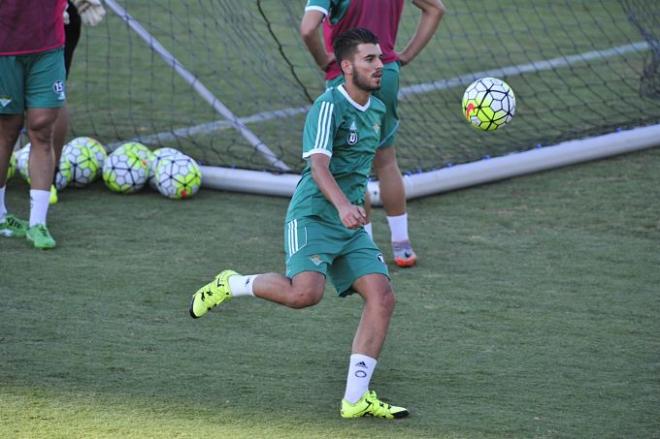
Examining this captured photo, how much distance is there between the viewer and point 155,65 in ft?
38.1

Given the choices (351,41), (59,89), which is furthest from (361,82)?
(59,89)

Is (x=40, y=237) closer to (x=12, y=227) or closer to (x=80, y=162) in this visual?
(x=12, y=227)

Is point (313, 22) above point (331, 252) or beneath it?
above

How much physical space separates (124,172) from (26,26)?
1.57 m

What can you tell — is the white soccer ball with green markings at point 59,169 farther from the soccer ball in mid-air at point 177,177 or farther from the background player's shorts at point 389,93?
the background player's shorts at point 389,93

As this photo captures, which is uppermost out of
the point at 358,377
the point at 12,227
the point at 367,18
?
the point at 367,18

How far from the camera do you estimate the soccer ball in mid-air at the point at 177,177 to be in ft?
25.8

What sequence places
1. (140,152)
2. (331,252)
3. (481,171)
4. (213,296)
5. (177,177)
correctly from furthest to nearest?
(481,171), (140,152), (177,177), (213,296), (331,252)

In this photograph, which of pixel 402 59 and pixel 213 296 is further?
pixel 402 59

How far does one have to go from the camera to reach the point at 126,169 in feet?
25.9

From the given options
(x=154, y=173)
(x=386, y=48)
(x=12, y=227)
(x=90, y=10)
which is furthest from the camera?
(x=154, y=173)

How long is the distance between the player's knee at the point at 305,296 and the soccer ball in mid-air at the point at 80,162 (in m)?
3.62

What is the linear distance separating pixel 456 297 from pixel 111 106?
16.4 feet

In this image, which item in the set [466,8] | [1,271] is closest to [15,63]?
[1,271]
